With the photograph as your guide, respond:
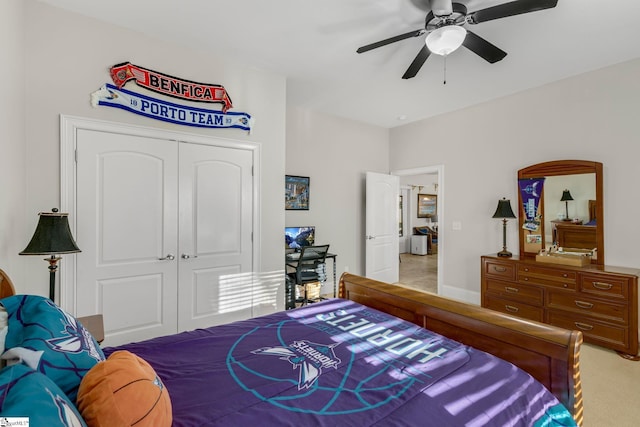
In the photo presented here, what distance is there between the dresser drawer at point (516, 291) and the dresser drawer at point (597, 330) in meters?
0.20

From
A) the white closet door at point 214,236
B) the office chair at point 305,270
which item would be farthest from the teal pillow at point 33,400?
the office chair at point 305,270

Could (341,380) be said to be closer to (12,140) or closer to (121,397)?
(121,397)

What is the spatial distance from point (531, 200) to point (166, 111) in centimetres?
427

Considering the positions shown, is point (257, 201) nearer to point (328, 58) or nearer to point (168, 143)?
point (168, 143)

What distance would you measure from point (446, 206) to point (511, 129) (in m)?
1.38

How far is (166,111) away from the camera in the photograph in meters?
2.78

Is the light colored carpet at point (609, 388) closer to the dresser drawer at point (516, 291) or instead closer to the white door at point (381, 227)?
the dresser drawer at point (516, 291)

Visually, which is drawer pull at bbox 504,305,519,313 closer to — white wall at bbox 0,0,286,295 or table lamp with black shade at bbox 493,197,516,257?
table lamp with black shade at bbox 493,197,516,257

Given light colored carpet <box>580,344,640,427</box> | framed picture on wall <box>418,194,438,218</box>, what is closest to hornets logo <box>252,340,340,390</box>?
light colored carpet <box>580,344,640,427</box>

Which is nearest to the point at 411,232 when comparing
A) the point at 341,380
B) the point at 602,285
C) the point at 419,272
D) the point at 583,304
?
the point at 419,272

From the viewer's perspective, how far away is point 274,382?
1251 mm

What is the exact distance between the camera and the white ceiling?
7.64 ft

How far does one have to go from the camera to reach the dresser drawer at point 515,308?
337cm

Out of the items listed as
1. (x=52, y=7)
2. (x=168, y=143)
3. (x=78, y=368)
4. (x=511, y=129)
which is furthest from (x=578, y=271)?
(x=52, y=7)
